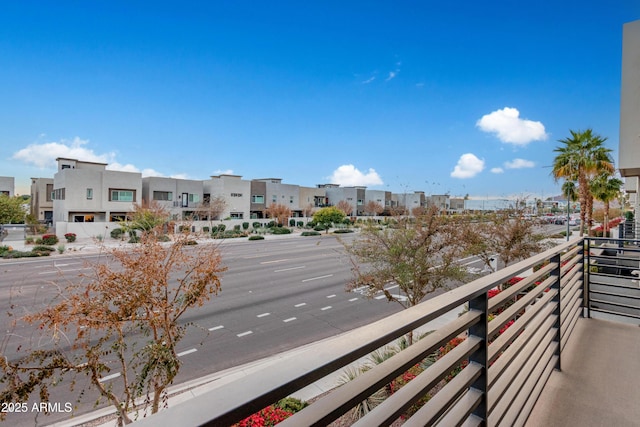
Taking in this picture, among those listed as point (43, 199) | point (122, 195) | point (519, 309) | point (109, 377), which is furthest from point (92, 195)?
point (519, 309)

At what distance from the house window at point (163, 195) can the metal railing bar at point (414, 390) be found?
4197cm

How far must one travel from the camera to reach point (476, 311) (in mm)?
1518

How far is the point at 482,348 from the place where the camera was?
1523 millimetres

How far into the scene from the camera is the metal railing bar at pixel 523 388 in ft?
5.91

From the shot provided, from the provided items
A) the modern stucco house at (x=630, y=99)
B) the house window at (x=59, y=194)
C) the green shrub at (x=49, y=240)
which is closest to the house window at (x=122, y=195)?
the house window at (x=59, y=194)

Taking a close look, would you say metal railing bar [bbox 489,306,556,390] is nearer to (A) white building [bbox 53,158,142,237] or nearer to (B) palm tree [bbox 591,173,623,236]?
(B) palm tree [bbox 591,173,623,236]

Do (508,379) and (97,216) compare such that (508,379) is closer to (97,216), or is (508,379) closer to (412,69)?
(412,69)

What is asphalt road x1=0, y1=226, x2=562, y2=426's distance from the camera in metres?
6.95

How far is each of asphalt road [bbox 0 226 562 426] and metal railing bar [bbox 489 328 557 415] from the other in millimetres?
4539

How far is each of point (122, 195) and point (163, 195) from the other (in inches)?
180

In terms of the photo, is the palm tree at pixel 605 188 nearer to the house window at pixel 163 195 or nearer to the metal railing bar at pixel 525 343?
the metal railing bar at pixel 525 343

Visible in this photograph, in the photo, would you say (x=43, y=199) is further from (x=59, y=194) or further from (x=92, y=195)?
(x=92, y=195)

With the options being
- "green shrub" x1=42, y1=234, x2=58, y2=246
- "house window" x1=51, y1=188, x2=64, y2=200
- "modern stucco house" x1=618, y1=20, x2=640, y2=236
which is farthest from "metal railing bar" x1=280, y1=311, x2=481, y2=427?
"house window" x1=51, y1=188, x2=64, y2=200

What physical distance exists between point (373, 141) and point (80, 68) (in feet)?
104
